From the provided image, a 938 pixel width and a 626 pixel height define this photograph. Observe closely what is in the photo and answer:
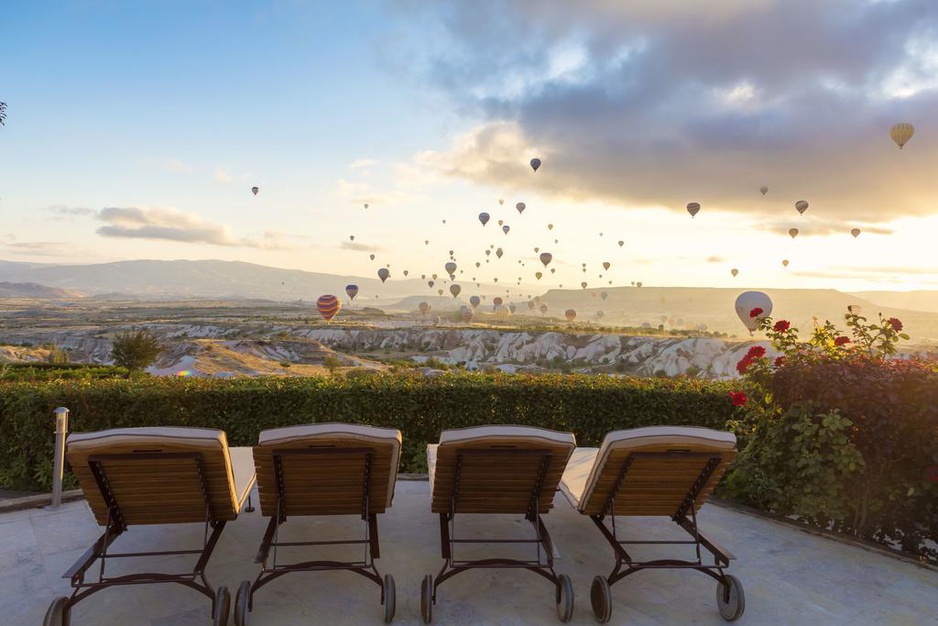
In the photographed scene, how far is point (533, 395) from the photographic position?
6.33 metres

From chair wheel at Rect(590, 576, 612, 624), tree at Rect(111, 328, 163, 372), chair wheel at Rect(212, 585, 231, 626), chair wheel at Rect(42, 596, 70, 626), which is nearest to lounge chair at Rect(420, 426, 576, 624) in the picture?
chair wheel at Rect(590, 576, 612, 624)

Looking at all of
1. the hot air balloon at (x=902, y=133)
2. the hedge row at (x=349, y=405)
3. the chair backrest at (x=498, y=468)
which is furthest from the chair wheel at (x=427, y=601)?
the hot air balloon at (x=902, y=133)

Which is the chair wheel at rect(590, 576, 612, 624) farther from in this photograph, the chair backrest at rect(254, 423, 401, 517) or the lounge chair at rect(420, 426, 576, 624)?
the chair backrest at rect(254, 423, 401, 517)

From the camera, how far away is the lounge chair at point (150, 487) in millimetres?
2854

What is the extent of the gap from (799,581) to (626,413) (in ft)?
9.36

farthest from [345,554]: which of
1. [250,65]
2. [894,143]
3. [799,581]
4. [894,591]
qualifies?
[894,143]

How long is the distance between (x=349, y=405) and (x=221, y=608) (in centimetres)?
329

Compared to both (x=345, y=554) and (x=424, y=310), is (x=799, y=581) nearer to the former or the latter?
(x=345, y=554)

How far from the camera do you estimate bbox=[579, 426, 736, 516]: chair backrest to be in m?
3.13

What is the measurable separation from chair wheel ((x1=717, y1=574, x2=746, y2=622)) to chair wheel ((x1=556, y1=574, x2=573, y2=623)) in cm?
88

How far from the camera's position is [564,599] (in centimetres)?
306

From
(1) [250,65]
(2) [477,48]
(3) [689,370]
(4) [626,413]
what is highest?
(2) [477,48]

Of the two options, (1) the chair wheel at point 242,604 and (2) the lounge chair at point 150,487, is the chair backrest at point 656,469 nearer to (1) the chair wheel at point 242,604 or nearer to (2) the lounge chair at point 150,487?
(1) the chair wheel at point 242,604

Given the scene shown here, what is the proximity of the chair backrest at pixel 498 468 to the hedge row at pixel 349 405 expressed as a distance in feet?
8.70
